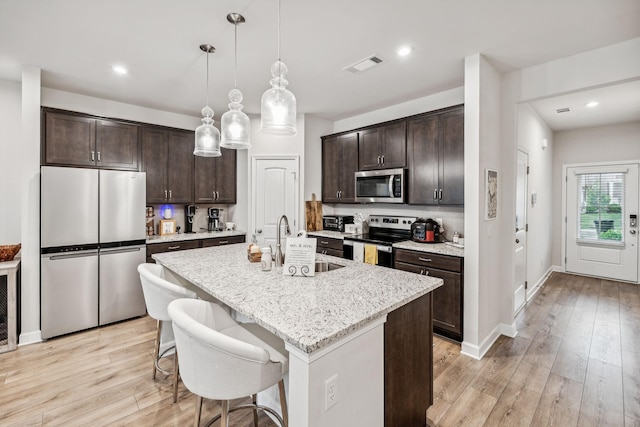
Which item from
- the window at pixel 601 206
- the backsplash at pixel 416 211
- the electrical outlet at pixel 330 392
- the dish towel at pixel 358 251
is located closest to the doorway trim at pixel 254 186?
the backsplash at pixel 416 211

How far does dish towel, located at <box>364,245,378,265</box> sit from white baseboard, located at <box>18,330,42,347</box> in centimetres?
351

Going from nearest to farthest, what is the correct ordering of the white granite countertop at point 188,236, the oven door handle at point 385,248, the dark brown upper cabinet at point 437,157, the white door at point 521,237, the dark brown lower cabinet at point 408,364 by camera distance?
the dark brown lower cabinet at point 408,364 → the dark brown upper cabinet at point 437,157 → the oven door handle at point 385,248 → the white door at point 521,237 → the white granite countertop at point 188,236

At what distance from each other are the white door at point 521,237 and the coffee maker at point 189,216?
14.3ft

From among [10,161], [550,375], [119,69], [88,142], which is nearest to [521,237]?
[550,375]

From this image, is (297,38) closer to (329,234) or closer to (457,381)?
(329,234)

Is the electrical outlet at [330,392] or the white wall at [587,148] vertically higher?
the white wall at [587,148]

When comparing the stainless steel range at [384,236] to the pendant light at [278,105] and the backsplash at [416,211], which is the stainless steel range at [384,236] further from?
the pendant light at [278,105]

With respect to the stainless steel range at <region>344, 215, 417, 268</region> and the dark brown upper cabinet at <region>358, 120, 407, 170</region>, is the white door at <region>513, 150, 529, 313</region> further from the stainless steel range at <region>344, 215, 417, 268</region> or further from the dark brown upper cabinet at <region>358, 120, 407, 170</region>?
the dark brown upper cabinet at <region>358, 120, 407, 170</region>

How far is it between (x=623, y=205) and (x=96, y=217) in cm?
759

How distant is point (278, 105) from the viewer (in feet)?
6.20

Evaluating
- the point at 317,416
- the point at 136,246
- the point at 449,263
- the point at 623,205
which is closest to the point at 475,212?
the point at 449,263

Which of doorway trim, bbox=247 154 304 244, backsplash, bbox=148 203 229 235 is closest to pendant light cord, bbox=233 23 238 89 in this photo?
doorway trim, bbox=247 154 304 244

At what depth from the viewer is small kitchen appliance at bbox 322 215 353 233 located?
4512mm

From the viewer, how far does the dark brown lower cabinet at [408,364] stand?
5.09 feet
